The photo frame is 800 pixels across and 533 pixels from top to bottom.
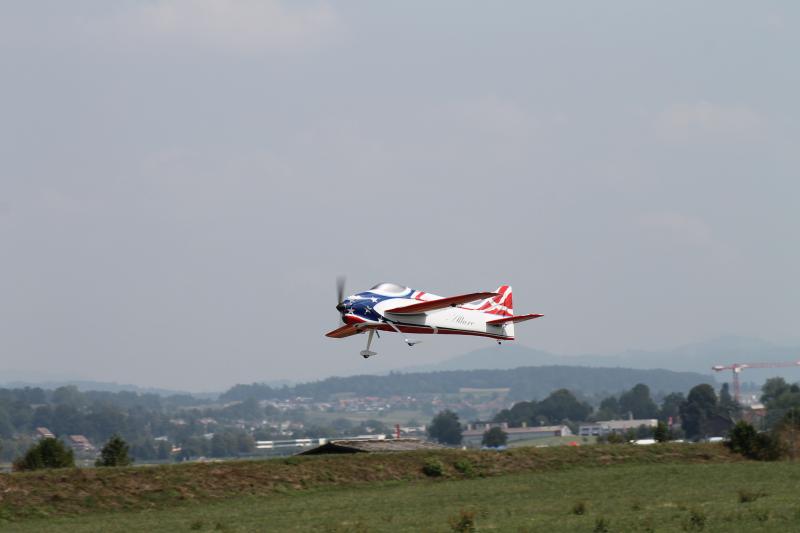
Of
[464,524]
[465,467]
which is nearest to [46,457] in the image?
[465,467]

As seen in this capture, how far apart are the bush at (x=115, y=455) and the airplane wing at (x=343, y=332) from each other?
1085 inches

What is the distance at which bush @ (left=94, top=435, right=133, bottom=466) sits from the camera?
266ft

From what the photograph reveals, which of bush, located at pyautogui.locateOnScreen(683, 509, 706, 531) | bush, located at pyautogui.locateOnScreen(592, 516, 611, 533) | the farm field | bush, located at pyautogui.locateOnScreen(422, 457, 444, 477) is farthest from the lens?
bush, located at pyautogui.locateOnScreen(422, 457, 444, 477)

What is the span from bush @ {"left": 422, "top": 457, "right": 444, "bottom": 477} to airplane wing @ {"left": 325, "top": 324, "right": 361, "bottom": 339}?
1884cm

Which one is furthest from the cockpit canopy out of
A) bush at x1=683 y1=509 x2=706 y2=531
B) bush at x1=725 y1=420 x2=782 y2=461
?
bush at x1=725 y1=420 x2=782 y2=461

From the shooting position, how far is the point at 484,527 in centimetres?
4544

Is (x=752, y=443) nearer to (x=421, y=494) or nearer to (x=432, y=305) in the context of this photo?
(x=421, y=494)

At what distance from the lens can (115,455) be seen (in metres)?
82.1

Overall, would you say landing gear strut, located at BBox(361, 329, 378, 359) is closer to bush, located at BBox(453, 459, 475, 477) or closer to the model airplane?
the model airplane

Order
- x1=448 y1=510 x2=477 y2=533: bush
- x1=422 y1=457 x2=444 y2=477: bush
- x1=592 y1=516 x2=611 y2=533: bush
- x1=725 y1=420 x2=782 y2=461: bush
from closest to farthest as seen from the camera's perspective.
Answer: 1. x1=592 y1=516 x2=611 y2=533: bush
2. x1=448 y1=510 x2=477 y2=533: bush
3. x1=422 y1=457 x2=444 y2=477: bush
4. x1=725 y1=420 x2=782 y2=461: bush

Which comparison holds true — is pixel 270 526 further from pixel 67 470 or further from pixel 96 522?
pixel 67 470

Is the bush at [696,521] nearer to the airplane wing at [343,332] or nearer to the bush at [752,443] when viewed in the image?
the airplane wing at [343,332]

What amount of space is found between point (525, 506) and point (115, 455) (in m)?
36.5

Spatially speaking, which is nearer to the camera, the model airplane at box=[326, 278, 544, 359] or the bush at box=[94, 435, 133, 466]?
the model airplane at box=[326, 278, 544, 359]
